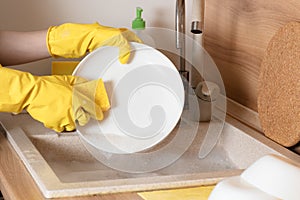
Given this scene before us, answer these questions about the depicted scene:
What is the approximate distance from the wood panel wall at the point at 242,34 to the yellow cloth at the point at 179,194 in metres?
0.44

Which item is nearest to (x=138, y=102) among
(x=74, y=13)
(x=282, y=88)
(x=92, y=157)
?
(x=92, y=157)

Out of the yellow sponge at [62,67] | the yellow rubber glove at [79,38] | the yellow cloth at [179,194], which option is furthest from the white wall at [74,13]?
the yellow cloth at [179,194]

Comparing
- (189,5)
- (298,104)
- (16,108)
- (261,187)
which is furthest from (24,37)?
(261,187)

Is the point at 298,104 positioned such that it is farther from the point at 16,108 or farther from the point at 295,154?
the point at 16,108

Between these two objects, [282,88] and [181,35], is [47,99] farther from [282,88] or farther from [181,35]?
[282,88]

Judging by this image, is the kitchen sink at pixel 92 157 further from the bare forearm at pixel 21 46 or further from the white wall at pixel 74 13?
the white wall at pixel 74 13

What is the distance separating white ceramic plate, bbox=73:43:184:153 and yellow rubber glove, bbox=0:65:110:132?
36 millimetres

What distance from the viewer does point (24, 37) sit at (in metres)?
1.41

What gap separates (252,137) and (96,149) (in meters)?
0.32

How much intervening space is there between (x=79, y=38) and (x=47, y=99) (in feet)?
0.58

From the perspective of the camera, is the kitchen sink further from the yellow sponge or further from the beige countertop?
the yellow sponge

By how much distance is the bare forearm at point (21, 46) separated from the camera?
1397mm

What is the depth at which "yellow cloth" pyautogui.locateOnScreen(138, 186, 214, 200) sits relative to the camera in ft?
3.16

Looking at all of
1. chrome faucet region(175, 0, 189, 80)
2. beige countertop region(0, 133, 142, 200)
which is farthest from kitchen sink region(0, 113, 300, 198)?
chrome faucet region(175, 0, 189, 80)
